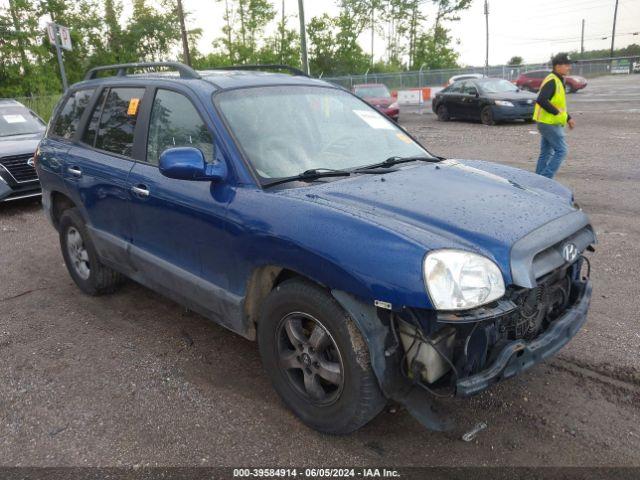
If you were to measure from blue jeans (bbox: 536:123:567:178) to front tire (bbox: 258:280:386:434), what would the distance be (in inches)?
239

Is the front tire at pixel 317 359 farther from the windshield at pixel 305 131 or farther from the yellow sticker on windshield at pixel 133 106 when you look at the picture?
the yellow sticker on windshield at pixel 133 106

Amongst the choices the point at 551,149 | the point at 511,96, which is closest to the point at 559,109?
the point at 551,149

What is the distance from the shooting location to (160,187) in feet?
11.4

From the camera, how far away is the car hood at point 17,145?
27.1 ft

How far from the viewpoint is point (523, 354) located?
2486 millimetres

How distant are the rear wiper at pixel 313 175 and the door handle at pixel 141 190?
40.3 inches

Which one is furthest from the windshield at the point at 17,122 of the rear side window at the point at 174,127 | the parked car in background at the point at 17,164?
the rear side window at the point at 174,127

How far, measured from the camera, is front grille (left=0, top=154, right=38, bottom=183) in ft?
26.8

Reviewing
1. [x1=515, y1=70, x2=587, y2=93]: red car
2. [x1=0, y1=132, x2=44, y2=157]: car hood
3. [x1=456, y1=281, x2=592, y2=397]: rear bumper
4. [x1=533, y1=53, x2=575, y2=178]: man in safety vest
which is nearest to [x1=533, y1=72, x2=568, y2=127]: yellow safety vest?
[x1=533, y1=53, x2=575, y2=178]: man in safety vest

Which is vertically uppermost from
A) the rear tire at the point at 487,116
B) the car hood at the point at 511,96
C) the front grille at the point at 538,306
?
the car hood at the point at 511,96

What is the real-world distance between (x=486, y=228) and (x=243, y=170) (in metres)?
1.35

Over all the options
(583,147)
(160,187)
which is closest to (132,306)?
(160,187)

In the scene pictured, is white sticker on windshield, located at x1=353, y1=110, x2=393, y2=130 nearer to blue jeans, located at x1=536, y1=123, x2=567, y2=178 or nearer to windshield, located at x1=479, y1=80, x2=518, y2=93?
blue jeans, located at x1=536, y1=123, x2=567, y2=178

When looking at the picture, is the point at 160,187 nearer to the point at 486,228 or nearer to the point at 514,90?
the point at 486,228
